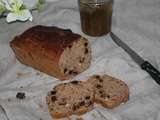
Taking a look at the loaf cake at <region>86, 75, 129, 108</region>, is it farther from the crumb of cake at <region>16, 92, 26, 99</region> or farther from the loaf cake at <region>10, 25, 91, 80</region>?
the crumb of cake at <region>16, 92, 26, 99</region>

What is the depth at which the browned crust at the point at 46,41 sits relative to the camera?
1.47 m

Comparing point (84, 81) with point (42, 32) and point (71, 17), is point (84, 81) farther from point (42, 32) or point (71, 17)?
point (71, 17)

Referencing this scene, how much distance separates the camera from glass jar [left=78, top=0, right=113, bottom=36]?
5.39ft

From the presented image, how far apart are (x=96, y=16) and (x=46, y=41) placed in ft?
0.92

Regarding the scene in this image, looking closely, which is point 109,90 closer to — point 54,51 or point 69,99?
point 69,99

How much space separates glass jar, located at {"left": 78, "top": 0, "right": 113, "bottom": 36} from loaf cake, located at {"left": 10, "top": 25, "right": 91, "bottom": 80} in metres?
0.16

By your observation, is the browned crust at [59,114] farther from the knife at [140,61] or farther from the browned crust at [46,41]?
the knife at [140,61]

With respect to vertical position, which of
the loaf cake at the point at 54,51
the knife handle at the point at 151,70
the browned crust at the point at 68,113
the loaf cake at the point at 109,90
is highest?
the loaf cake at the point at 54,51

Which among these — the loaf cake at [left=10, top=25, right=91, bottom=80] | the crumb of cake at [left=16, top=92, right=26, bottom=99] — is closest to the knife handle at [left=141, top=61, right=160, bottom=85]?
the loaf cake at [left=10, top=25, right=91, bottom=80]

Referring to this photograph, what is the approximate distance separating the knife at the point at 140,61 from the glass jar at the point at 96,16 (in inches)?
2.1

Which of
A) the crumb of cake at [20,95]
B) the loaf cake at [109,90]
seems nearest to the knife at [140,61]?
the loaf cake at [109,90]

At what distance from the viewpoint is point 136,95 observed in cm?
142

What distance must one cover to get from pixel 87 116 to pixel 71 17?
0.63 m

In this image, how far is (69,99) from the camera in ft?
4.59
